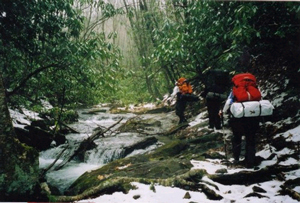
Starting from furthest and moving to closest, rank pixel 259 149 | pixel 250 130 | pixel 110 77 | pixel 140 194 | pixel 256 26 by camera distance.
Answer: pixel 110 77 → pixel 256 26 → pixel 259 149 → pixel 250 130 → pixel 140 194

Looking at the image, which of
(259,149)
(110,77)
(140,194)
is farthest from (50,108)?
(259,149)

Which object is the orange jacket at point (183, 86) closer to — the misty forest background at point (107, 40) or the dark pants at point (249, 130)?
the misty forest background at point (107, 40)

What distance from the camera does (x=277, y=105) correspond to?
4.97 metres

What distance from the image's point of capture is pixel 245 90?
3414mm

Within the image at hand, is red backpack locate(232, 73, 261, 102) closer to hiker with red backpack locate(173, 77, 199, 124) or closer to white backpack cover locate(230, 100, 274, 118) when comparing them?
white backpack cover locate(230, 100, 274, 118)

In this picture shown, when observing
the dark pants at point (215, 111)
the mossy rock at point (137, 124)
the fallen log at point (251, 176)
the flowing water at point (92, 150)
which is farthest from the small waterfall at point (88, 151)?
the fallen log at point (251, 176)

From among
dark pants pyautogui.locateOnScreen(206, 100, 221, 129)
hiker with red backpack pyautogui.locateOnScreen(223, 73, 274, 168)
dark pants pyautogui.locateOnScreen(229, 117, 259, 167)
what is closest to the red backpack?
hiker with red backpack pyautogui.locateOnScreen(223, 73, 274, 168)

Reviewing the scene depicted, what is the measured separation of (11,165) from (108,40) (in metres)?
2.86

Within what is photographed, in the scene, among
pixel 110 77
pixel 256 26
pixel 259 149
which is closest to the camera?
pixel 259 149

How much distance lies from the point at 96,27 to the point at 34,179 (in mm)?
3109

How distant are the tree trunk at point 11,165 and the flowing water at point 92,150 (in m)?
1.09

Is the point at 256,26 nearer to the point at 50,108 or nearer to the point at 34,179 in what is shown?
the point at 50,108

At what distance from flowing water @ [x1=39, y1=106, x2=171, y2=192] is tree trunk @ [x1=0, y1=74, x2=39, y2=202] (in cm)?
109

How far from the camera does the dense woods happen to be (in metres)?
4.41
